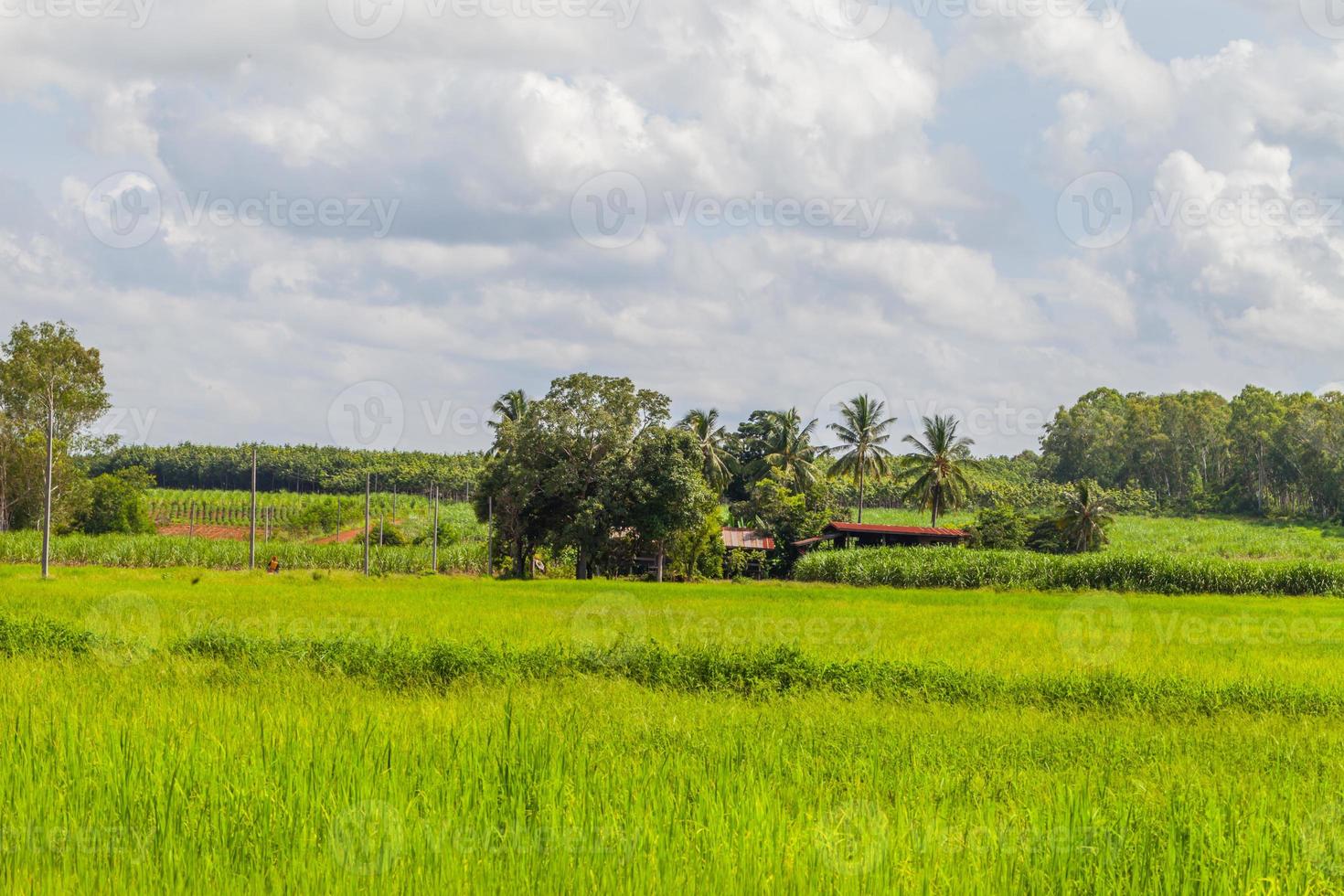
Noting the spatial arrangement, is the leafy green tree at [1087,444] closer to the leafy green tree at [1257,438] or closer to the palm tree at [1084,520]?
the leafy green tree at [1257,438]

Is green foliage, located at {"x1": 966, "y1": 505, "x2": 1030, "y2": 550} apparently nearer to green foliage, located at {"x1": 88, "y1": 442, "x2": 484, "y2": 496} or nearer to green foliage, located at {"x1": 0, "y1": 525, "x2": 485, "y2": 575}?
green foliage, located at {"x1": 0, "y1": 525, "x2": 485, "y2": 575}

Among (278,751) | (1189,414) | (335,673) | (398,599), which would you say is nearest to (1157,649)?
(335,673)

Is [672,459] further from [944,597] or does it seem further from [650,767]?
[650,767]

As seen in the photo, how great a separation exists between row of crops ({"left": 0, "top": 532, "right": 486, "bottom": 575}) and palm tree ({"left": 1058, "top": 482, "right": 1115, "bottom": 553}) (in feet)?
95.7

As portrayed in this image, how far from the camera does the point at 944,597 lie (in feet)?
107

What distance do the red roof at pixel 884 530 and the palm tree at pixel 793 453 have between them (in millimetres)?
10556

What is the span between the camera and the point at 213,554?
52.0 metres

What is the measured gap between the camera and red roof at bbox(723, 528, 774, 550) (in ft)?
174

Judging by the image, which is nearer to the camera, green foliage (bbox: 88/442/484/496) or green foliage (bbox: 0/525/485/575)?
green foliage (bbox: 0/525/485/575)

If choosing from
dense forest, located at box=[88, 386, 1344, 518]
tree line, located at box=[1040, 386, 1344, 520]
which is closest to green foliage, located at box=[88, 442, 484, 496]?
dense forest, located at box=[88, 386, 1344, 518]

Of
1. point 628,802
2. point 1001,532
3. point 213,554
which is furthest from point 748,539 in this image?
point 628,802

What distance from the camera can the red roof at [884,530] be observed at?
4928 centimetres

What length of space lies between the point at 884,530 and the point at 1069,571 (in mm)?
11335

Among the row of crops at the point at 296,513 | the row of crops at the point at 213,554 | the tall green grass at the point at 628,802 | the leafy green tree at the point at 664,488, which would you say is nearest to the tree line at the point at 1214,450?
the row of crops at the point at 296,513
